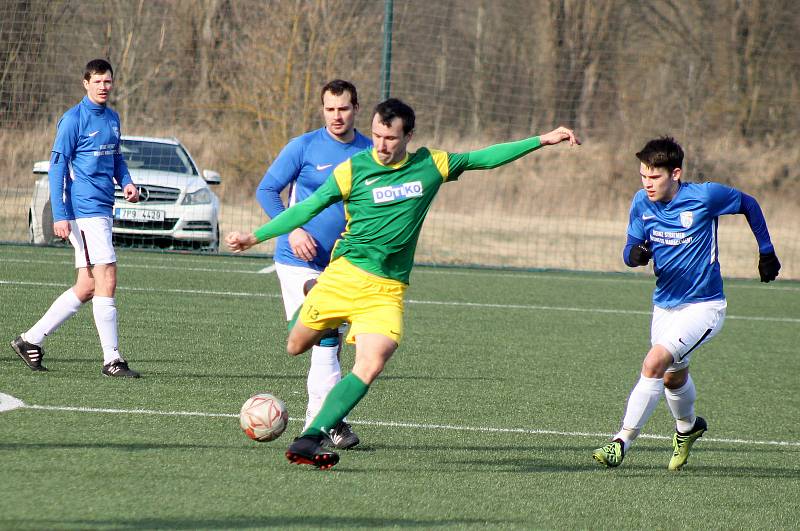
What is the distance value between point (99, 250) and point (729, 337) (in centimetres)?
663

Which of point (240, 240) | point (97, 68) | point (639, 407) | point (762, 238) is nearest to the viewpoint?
point (240, 240)

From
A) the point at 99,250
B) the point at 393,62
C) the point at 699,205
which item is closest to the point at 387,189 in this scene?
the point at 699,205

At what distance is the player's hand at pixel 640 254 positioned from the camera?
6.26 metres

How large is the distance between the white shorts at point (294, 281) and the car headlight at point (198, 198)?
9.60m

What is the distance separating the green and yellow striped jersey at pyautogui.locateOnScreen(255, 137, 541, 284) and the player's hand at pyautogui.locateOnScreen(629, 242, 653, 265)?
114 cm

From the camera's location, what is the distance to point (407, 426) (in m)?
6.91

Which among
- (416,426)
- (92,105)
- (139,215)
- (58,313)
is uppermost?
(92,105)

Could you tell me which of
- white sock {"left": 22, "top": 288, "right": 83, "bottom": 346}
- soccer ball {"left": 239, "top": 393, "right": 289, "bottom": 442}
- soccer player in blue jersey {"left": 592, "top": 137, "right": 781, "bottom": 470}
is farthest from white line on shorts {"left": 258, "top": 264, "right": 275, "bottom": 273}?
soccer ball {"left": 239, "top": 393, "right": 289, "bottom": 442}

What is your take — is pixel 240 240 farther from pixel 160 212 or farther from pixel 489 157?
pixel 160 212

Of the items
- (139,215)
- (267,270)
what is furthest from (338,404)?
(139,215)

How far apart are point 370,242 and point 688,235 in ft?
5.80

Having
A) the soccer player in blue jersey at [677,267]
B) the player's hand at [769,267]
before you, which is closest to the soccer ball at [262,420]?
the soccer player in blue jersey at [677,267]

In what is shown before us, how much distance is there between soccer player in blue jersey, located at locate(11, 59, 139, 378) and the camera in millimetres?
7992

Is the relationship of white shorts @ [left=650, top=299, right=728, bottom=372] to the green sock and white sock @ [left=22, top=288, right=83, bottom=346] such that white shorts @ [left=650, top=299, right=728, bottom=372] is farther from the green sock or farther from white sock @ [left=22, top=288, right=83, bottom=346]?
white sock @ [left=22, top=288, right=83, bottom=346]
